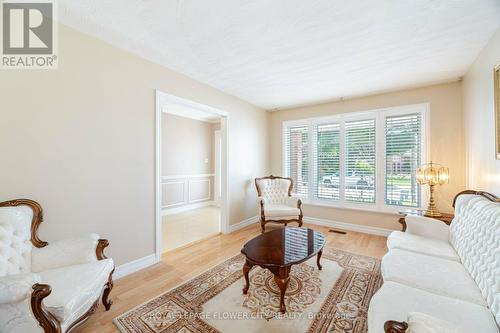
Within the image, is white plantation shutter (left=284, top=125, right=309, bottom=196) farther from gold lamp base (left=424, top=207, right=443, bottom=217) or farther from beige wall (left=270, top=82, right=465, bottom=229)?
gold lamp base (left=424, top=207, right=443, bottom=217)

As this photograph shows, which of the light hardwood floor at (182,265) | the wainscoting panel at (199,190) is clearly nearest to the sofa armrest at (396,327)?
the light hardwood floor at (182,265)

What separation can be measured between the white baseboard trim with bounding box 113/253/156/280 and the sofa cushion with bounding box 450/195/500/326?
10.1 ft

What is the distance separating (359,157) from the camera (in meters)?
3.97

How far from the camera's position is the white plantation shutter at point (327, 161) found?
4234 millimetres

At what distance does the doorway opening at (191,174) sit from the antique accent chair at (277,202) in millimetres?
732

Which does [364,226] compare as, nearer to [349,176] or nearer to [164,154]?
[349,176]

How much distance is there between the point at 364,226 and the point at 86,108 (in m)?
4.64


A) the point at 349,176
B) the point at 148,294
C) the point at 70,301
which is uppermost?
the point at 349,176

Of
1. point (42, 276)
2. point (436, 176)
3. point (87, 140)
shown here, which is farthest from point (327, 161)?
point (42, 276)

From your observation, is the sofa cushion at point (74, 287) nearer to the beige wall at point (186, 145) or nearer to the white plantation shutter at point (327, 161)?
the beige wall at point (186, 145)

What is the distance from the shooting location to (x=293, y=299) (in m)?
1.94

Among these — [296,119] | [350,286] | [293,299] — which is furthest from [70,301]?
[296,119]

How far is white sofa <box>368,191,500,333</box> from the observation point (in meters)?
1.15

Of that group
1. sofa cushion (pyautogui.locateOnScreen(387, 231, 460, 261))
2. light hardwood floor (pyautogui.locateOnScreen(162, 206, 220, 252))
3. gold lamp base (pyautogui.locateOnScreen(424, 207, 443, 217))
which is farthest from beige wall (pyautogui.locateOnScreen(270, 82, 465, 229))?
light hardwood floor (pyautogui.locateOnScreen(162, 206, 220, 252))
